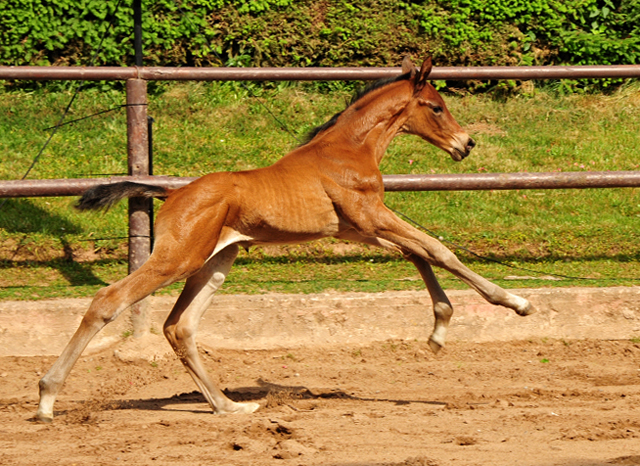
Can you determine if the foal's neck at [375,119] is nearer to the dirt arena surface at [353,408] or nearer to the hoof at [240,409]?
the dirt arena surface at [353,408]

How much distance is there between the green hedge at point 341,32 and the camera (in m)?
9.94

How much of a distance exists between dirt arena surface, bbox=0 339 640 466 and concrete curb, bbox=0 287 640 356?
0.32 feet

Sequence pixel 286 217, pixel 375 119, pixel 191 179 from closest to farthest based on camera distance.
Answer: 1. pixel 286 217
2. pixel 375 119
3. pixel 191 179

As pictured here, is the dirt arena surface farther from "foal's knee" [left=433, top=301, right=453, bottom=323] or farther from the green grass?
the green grass

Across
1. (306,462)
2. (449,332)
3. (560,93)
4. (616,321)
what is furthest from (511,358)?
(560,93)

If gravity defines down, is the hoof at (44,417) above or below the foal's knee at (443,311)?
below

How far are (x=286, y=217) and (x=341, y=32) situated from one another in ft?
18.6

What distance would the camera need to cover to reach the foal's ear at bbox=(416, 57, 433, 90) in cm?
554

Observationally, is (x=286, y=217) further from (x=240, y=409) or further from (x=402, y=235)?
(x=240, y=409)

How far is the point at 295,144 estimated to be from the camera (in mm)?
9516

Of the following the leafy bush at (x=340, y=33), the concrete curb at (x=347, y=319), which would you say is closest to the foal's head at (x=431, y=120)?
the concrete curb at (x=347, y=319)

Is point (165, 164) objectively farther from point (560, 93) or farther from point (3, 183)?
point (560, 93)

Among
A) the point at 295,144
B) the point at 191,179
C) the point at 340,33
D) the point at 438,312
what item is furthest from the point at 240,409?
the point at 340,33

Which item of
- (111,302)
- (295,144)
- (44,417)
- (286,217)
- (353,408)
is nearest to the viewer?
(44,417)
